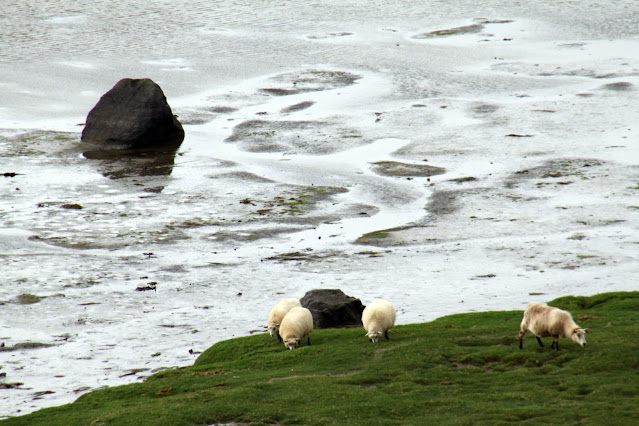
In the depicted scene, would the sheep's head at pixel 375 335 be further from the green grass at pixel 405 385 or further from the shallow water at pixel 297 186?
the shallow water at pixel 297 186

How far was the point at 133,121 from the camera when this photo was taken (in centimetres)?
5747

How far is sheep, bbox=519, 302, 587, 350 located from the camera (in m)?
18.8

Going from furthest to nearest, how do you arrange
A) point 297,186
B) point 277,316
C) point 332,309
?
point 297,186 < point 332,309 < point 277,316

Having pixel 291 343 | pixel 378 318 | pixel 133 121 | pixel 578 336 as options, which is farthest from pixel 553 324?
pixel 133 121

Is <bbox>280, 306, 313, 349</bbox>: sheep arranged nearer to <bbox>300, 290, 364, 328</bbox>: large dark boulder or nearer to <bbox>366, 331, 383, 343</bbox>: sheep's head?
<bbox>366, 331, 383, 343</bbox>: sheep's head

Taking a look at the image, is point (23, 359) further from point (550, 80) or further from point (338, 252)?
point (550, 80)

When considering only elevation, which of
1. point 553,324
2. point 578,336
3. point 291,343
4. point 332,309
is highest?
point 553,324

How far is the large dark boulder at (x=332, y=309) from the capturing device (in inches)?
1047

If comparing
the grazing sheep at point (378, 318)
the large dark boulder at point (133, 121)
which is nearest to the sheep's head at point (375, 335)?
the grazing sheep at point (378, 318)

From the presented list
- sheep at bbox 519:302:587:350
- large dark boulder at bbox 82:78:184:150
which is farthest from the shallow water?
sheep at bbox 519:302:587:350

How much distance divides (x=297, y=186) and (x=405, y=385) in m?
30.1

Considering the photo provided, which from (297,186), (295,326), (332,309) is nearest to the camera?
(295,326)

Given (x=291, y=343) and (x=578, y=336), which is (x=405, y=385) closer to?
(x=578, y=336)

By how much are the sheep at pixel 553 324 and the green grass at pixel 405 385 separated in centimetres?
41
